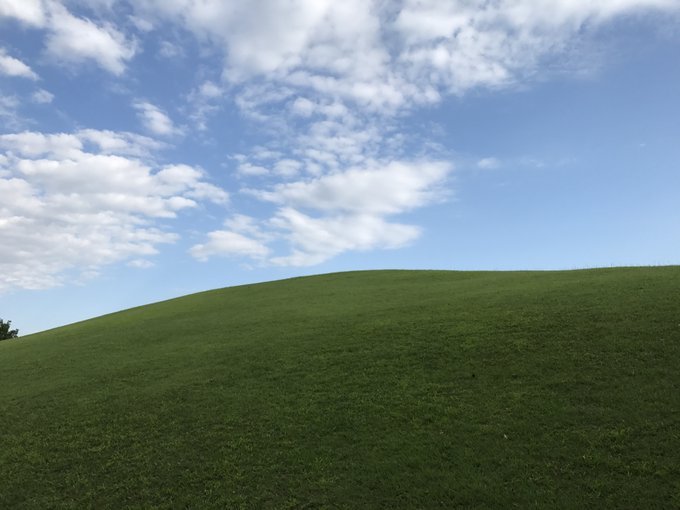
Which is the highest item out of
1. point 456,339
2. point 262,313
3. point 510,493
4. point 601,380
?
point 262,313

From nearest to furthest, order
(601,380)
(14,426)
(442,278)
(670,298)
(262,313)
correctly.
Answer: (601,380), (14,426), (670,298), (262,313), (442,278)

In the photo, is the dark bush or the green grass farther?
the dark bush

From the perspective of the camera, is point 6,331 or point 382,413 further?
point 6,331

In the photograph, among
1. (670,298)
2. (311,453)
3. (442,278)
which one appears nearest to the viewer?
(311,453)

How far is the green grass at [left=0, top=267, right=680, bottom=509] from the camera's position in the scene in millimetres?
8188

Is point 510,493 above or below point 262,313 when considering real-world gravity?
below

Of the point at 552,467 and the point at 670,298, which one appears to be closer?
the point at 552,467

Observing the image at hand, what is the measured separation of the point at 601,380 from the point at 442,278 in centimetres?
1969

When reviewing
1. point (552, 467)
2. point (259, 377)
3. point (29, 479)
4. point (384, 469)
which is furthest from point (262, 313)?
point (552, 467)

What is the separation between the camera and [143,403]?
43.5 ft

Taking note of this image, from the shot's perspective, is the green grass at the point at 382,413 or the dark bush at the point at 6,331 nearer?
the green grass at the point at 382,413

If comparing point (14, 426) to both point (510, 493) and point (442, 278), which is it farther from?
point (442, 278)

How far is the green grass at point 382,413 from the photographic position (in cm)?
819

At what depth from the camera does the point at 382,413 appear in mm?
10797
